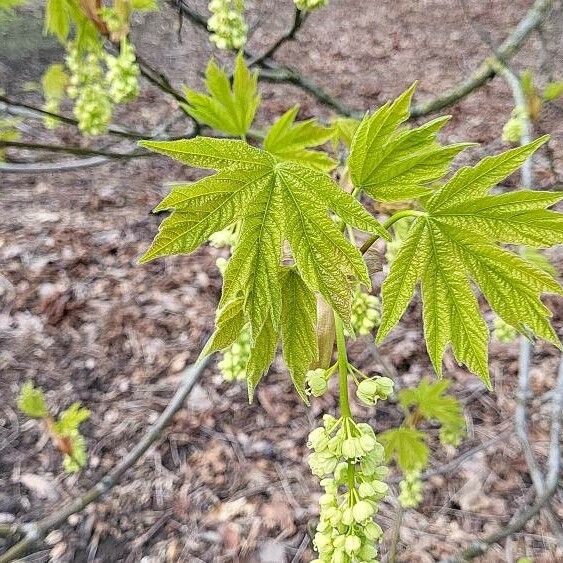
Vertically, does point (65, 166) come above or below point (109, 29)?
below

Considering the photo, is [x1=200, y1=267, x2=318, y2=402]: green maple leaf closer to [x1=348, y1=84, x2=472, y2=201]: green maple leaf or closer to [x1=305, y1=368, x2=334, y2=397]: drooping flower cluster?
[x1=305, y1=368, x2=334, y2=397]: drooping flower cluster

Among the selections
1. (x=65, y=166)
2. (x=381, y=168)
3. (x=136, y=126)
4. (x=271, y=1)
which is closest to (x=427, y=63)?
(x=271, y=1)

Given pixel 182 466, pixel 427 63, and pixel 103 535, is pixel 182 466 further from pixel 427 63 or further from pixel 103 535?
pixel 427 63

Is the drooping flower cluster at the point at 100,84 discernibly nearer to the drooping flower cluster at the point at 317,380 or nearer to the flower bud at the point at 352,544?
the drooping flower cluster at the point at 317,380

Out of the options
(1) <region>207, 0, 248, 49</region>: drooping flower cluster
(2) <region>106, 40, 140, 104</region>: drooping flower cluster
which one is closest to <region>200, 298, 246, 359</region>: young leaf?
(1) <region>207, 0, 248, 49</region>: drooping flower cluster

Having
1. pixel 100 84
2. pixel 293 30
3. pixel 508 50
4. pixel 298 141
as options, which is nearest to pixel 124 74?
pixel 100 84

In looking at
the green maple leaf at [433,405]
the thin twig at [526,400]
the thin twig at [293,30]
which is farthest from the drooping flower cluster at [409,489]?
the thin twig at [293,30]
